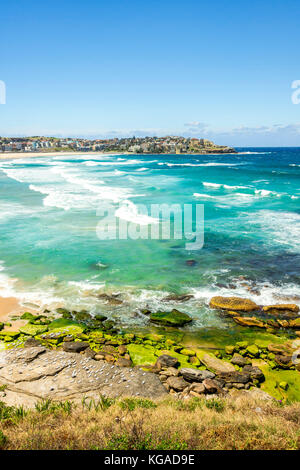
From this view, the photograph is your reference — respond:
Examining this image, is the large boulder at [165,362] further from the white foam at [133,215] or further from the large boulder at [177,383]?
the white foam at [133,215]

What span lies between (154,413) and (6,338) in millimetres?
7589

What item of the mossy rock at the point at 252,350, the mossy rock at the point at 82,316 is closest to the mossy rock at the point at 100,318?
the mossy rock at the point at 82,316

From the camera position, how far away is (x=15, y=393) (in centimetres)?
900

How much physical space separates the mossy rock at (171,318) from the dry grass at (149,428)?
589 cm

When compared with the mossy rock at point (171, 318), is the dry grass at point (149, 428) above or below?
above

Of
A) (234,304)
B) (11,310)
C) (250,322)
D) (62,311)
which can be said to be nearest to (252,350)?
(250,322)

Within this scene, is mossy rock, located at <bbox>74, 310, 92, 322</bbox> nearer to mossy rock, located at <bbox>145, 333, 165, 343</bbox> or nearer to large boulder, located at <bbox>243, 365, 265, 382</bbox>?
mossy rock, located at <bbox>145, 333, 165, 343</bbox>

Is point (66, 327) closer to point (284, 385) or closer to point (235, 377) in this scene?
point (235, 377)

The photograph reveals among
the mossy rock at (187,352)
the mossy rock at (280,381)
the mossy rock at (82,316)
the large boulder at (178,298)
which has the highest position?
the large boulder at (178,298)

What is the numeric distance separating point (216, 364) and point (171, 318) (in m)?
3.31

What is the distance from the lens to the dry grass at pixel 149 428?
6031 mm

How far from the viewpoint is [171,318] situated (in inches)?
549

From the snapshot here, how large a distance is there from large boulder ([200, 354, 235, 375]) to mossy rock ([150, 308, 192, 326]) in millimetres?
2448

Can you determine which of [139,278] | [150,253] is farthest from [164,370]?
[150,253]
